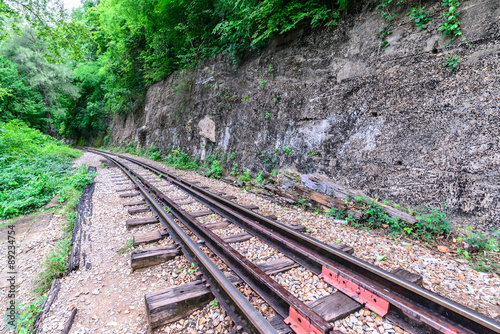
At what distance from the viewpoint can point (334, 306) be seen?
6.46ft

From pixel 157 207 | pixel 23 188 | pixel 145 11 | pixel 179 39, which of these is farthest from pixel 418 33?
pixel 145 11

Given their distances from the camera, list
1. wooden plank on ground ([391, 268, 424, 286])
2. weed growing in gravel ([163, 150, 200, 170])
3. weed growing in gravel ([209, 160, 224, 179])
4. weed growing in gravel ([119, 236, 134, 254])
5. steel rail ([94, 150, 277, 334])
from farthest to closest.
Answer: weed growing in gravel ([163, 150, 200, 170])
weed growing in gravel ([209, 160, 224, 179])
weed growing in gravel ([119, 236, 134, 254])
wooden plank on ground ([391, 268, 424, 286])
steel rail ([94, 150, 277, 334])

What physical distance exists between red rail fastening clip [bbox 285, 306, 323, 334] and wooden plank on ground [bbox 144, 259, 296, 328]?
0.79m

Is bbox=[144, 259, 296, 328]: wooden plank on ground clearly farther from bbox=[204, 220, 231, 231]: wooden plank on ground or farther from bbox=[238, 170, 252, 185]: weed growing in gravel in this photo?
bbox=[238, 170, 252, 185]: weed growing in gravel

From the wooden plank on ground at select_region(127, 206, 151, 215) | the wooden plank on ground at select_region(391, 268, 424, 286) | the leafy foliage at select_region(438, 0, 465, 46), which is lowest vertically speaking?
the wooden plank on ground at select_region(127, 206, 151, 215)

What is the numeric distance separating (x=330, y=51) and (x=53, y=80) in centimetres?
2747

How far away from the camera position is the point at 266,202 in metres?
5.52

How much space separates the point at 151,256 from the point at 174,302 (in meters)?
1.03

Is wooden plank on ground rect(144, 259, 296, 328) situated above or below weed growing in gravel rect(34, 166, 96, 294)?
above

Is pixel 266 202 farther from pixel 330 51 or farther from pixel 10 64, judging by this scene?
pixel 10 64

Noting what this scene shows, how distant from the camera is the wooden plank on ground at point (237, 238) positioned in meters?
3.27

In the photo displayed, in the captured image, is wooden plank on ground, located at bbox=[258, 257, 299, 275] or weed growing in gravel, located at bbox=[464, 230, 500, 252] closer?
wooden plank on ground, located at bbox=[258, 257, 299, 275]

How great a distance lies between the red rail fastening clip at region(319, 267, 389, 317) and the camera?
1.93m

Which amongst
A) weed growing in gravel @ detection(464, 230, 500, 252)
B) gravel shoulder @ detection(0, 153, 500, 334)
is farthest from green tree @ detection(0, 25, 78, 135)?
weed growing in gravel @ detection(464, 230, 500, 252)
